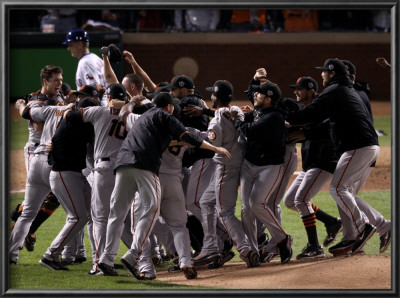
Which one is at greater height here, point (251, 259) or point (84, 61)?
point (84, 61)

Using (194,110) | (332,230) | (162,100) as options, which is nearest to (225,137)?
(194,110)

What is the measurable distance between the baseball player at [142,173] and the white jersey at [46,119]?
41.8 inches

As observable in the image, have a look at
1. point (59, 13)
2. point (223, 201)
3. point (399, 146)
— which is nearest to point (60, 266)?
point (223, 201)

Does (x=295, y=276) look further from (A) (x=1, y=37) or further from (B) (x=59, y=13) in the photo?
(B) (x=59, y=13)

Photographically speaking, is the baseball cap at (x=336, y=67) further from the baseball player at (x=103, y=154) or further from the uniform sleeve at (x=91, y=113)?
the uniform sleeve at (x=91, y=113)

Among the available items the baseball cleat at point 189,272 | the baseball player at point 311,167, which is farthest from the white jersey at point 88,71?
the baseball cleat at point 189,272

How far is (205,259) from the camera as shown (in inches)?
311

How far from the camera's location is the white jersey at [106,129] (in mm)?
7562

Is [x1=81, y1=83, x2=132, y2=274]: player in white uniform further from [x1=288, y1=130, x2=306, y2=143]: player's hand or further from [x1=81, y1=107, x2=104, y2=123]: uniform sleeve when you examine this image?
[x1=288, y1=130, x2=306, y2=143]: player's hand

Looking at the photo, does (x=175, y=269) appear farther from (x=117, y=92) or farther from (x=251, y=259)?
(x=117, y=92)

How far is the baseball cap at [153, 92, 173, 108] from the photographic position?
7.34 meters

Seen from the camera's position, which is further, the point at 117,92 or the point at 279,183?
the point at 279,183

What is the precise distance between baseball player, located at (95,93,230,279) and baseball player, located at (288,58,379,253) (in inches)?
49.5

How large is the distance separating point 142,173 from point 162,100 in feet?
2.15
